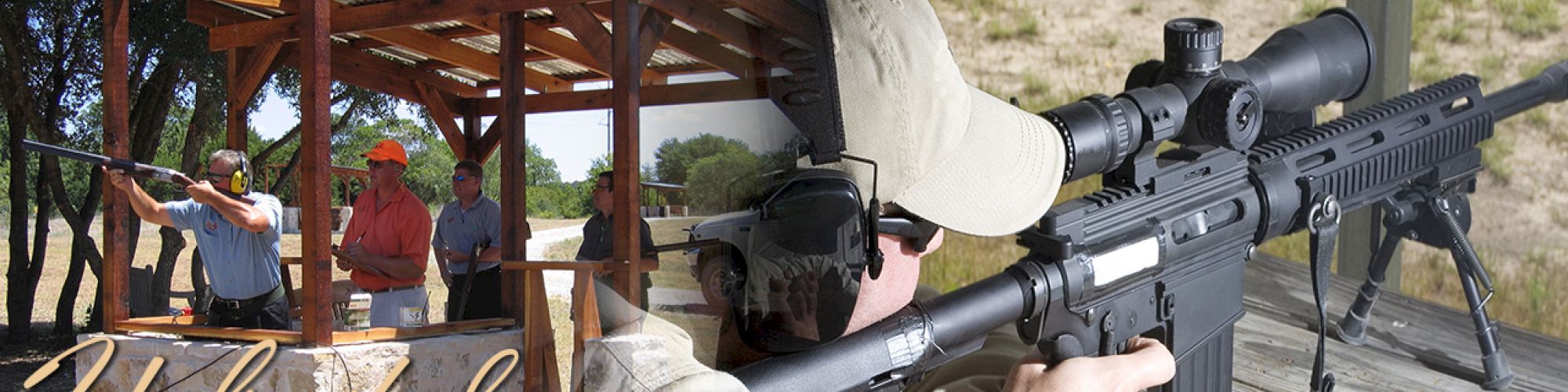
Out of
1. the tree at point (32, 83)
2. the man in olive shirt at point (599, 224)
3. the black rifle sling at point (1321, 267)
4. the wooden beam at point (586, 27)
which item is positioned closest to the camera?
the black rifle sling at point (1321, 267)

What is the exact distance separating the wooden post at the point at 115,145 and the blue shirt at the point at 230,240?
2.80 feet

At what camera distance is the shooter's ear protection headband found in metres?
0.73

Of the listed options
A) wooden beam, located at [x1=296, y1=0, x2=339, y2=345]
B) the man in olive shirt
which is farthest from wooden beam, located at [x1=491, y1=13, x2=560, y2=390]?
the man in olive shirt

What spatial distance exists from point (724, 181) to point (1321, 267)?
1499mm

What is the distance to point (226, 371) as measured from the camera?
185 inches

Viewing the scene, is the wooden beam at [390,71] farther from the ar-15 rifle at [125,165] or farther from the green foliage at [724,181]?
the green foliage at [724,181]

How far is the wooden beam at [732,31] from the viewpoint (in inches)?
28.1

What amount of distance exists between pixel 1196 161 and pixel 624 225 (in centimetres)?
101

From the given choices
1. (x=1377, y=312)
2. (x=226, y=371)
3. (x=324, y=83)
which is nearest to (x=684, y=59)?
(x=1377, y=312)

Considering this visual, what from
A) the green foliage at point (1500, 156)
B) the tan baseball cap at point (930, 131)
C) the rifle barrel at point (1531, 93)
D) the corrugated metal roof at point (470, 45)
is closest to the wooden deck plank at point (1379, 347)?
the green foliage at point (1500, 156)

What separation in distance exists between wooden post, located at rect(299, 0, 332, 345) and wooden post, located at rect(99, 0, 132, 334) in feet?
3.68

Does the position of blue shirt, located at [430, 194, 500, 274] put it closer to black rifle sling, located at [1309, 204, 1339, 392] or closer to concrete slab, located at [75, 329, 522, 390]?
concrete slab, located at [75, 329, 522, 390]

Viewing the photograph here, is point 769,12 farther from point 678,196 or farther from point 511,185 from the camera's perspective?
point 511,185

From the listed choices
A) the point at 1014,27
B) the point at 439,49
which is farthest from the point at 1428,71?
the point at 439,49
